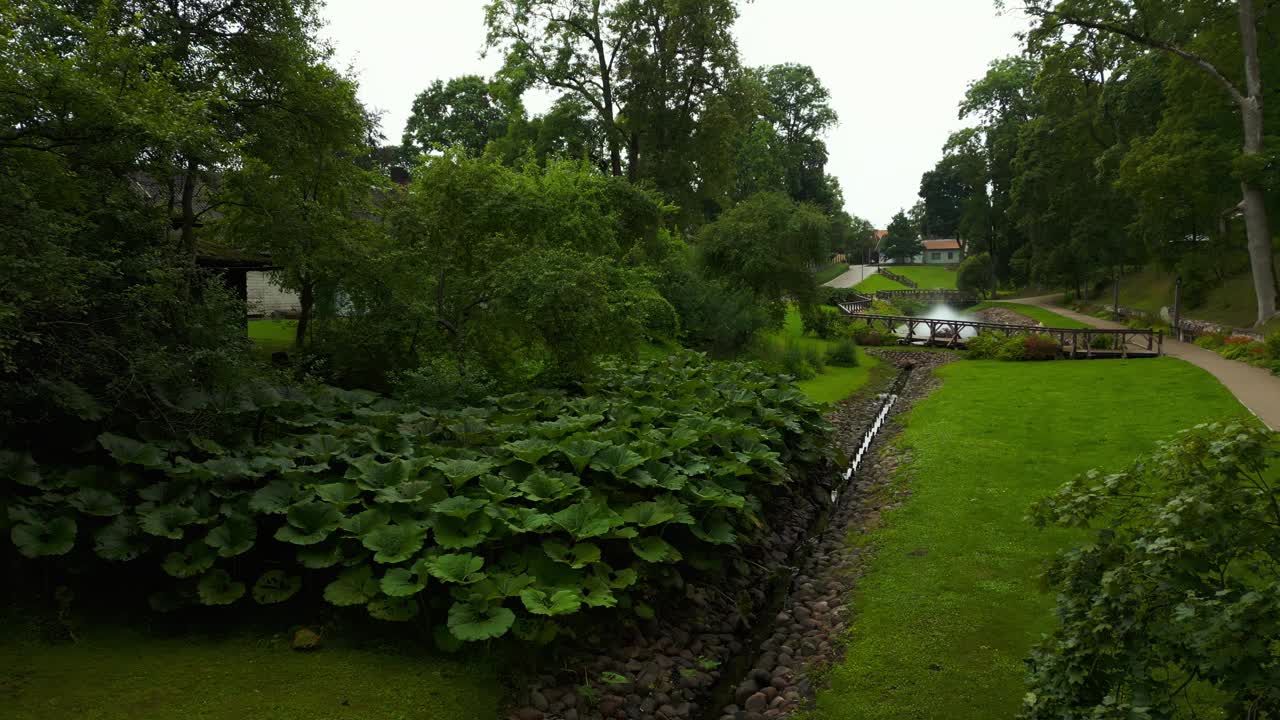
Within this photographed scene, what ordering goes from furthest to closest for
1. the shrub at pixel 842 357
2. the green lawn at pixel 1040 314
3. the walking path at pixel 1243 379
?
the green lawn at pixel 1040 314 → the shrub at pixel 842 357 → the walking path at pixel 1243 379

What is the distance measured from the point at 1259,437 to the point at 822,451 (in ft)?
25.3

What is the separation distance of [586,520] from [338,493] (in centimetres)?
199

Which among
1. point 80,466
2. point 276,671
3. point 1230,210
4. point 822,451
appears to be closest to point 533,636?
point 276,671

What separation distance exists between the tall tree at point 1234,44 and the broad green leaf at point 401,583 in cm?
2552

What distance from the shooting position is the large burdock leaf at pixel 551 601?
199 inches

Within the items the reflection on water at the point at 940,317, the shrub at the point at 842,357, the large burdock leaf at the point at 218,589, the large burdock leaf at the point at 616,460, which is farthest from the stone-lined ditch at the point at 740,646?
the reflection on water at the point at 940,317

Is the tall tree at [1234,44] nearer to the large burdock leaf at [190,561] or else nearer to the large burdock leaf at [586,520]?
the large burdock leaf at [586,520]

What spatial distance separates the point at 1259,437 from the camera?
3.29 metres

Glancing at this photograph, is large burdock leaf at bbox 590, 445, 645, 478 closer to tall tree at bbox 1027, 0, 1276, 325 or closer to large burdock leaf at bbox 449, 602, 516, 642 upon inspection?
large burdock leaf at bbox 449, 602, 516, 642

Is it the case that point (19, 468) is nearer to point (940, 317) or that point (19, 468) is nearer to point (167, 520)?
point (167, 520)

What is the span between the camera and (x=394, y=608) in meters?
5.33

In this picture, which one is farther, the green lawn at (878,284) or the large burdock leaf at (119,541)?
the green lawn at (878,284)

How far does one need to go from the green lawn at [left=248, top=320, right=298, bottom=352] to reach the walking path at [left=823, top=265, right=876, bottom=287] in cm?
5492

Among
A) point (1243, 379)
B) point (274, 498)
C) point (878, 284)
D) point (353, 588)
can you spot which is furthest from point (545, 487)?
point (878, 284)
